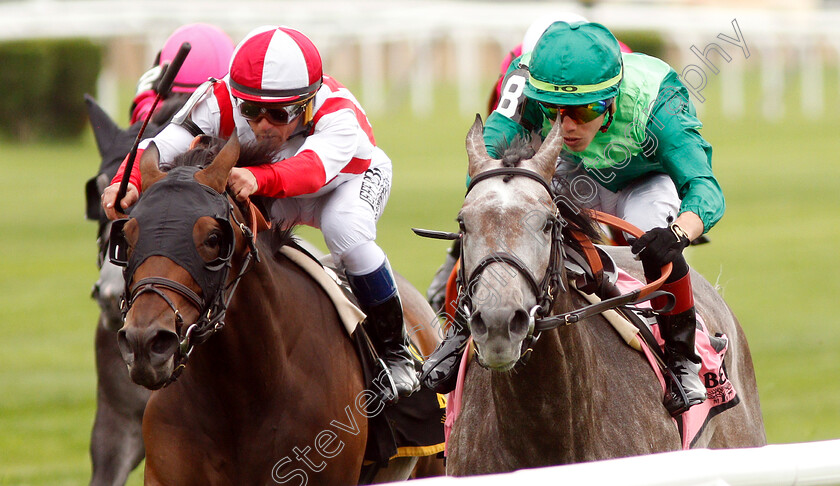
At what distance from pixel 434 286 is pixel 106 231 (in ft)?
7.31

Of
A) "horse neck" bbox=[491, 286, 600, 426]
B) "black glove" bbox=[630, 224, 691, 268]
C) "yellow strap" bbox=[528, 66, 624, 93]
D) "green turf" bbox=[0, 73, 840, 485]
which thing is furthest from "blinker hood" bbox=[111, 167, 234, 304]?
"green turf" bbox=[0, 73, 840, 485]

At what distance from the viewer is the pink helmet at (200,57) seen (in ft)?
19.5

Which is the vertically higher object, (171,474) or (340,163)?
(340,163)

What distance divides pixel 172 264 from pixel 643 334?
5.87ft

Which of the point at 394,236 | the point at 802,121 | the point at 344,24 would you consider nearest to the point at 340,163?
the point at 394,236

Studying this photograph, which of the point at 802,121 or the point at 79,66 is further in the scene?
the point at 802,121

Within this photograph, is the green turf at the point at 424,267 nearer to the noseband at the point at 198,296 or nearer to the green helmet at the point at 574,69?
the noseband at the point at 198,296

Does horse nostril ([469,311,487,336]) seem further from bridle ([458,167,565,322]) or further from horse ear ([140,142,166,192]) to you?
horse ear ([140,142,166,192])

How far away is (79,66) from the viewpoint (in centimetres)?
2597

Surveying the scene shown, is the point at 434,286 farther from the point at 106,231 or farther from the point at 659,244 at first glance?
the point at 659,244

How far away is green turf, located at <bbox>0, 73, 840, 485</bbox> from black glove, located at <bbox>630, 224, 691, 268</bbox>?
4204mm

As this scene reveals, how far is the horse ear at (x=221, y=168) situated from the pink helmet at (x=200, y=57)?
2172 mm

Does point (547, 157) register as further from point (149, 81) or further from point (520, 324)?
point (149, 81)

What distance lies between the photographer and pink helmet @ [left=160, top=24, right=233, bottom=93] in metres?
Result: 5.93
